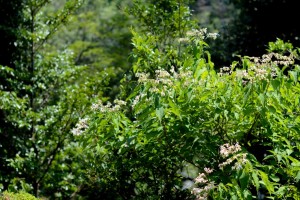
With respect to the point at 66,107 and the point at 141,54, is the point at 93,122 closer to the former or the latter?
→ the point at 141,54

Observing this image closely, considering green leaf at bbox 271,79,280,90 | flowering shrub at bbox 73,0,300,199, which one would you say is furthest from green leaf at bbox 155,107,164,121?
green leaf at bbox 271,79,280,90

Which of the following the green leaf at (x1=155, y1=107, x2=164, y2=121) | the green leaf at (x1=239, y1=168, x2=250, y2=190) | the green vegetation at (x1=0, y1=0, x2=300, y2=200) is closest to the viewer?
the green leaf at (x1=239, y1=168, x2=250, y2=190)

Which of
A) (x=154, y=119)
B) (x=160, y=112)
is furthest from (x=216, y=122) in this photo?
(x=160, y=112)

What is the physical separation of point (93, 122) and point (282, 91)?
4.92 feet

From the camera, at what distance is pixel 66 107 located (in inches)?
274

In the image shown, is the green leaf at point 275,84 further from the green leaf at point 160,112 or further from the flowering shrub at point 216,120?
the green leaf at point 160,112

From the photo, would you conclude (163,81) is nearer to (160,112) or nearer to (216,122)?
(160,112)

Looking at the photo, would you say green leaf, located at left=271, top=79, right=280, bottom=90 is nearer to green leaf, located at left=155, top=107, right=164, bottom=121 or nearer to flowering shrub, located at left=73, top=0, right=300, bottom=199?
flowering shrub, located at left=73, top=0, right=300, bottom=199

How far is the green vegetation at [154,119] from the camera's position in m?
3.00

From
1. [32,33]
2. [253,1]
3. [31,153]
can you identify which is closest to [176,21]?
[32,33]

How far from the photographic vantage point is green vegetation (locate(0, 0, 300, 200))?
300cm

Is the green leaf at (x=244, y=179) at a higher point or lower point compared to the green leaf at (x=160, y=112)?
lower

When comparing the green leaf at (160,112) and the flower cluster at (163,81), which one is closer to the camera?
the green leaf at (160,112)

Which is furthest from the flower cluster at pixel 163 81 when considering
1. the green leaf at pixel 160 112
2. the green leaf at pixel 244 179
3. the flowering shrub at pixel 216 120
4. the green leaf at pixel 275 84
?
the green leaf at pixel 244 179
